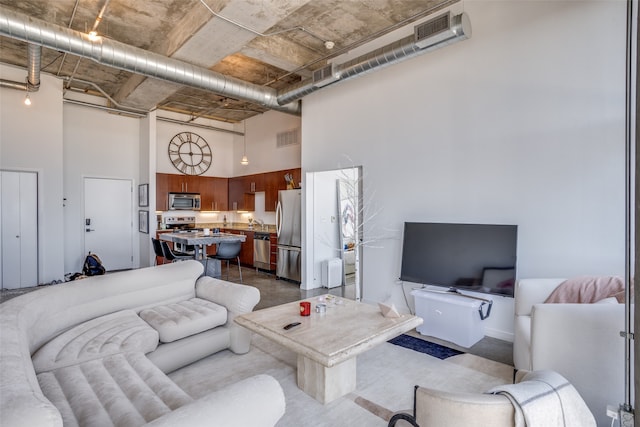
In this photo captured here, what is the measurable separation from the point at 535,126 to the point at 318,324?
9.53ft

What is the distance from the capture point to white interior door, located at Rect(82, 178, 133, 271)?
713 centimetres

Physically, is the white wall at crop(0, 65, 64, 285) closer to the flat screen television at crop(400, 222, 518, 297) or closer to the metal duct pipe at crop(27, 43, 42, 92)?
the metal duct pipe at crop(27, 43, 42, 92)

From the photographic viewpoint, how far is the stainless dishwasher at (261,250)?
281 inches

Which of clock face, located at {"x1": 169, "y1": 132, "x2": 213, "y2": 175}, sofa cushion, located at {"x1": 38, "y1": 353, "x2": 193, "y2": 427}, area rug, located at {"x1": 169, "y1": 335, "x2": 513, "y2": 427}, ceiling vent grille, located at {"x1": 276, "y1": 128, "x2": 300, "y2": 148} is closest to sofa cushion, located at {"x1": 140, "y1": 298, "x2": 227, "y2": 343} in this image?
area rug, located at {"x1": 169, "y1": 335, "x2": 513, "y2": 427}

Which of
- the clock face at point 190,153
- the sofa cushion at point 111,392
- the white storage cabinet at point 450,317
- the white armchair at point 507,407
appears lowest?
the white storage cabinet at point 450,317

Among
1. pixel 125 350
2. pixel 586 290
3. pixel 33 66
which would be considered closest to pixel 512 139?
pixel 586 290

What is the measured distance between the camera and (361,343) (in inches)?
89.2

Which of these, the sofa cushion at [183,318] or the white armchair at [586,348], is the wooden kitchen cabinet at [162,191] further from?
the white armchair at [586,348]

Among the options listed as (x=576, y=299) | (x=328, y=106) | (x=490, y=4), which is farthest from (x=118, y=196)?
(x=576, y=299)

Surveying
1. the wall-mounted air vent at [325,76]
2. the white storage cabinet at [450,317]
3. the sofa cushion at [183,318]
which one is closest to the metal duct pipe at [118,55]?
the wall-mounted air vent at [325,76]

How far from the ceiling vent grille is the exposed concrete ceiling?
6.08 ft

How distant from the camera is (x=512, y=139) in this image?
3.54m

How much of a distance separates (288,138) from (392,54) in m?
4.11

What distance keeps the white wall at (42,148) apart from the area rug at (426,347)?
622 centimetres
